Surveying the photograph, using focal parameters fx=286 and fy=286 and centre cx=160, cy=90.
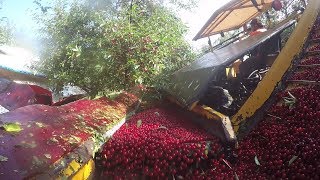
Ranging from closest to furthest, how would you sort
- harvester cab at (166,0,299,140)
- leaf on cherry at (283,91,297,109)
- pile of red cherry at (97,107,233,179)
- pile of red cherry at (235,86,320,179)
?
pile of red cherry at (235,86,320,179) → pile of red cherry at (97,107,233,179) → leaf on cherry at (283,91,297,109) → harvester cab at (166,0,299,140)

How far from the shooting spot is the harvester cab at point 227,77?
493cm

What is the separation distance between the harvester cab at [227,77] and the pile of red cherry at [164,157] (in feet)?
1.36

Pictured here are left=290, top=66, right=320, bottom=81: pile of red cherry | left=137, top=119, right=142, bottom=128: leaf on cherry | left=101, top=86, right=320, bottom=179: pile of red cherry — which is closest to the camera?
left=101, top=86, right=320, bottom=179: pile of red cherry

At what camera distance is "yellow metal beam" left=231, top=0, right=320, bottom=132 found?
173 inches

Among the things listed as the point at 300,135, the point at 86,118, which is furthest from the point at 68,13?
the point at 300,135

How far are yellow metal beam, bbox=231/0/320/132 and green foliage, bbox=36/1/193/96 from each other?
8.72 feet

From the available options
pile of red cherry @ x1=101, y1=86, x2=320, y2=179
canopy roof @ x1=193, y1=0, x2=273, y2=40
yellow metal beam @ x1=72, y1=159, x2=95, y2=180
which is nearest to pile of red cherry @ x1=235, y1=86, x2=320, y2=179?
pile of red cherry @ x1=101, y1=86, x2=320, y2=179

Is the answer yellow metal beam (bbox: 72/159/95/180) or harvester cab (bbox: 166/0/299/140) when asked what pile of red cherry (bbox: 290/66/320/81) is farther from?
yellow metal beam (bbox: 72/159/95/180)

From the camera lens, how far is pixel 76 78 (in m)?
7.47

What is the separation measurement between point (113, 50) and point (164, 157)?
3.40 m

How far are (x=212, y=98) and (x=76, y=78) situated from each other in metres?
3.83

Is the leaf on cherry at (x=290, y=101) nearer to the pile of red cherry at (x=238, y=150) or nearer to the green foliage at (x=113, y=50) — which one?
the pile of red cherry at (x=238, y=150)

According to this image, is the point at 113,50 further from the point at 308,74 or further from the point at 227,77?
the point at 308,74

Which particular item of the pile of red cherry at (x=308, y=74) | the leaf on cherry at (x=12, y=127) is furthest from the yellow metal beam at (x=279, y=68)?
the leaf on cherry at (x=12, y=127)
